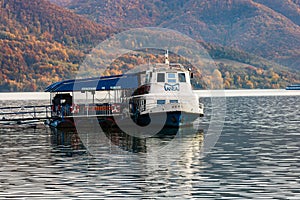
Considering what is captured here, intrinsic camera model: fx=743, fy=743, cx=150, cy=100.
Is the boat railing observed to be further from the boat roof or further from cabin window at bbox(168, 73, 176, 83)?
cabin window at bbox(168, 73, 176, 83)

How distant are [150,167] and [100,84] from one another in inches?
1800

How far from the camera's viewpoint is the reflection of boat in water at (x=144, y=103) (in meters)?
85.4

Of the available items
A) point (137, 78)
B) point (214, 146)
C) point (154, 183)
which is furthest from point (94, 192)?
point (137, 78)

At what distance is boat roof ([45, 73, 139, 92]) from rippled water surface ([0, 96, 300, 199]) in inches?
587

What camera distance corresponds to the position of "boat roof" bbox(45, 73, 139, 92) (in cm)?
9256

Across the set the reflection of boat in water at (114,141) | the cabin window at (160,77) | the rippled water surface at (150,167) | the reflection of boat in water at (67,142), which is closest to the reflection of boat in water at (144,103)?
the cabin window at (160,77)

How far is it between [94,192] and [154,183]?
4.19 metres

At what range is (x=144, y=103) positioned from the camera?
3442 inches

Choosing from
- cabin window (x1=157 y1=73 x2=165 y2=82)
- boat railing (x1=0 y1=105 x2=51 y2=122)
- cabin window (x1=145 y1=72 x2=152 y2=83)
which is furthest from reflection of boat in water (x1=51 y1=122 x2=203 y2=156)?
cabin window (x1=145 y1=72 x2=152 y2=83)

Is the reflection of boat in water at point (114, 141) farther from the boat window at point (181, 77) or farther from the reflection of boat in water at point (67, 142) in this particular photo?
the boat window at point (181, 77)

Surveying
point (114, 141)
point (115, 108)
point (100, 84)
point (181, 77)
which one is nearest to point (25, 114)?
point (100, 84)

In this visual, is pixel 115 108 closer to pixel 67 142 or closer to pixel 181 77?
pixel 181 77

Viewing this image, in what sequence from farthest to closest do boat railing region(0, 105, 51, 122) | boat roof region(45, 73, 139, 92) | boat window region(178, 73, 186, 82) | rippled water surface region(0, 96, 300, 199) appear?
boat roof region(45, 73, 139, 92) < boat railing region(0, 105, 51, 122) < boat window region(178, 73, 186, 82) < rippled water surface region(0, 96, 300, 199)

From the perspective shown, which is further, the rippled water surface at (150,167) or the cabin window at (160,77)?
the cabin window at (160,77)
